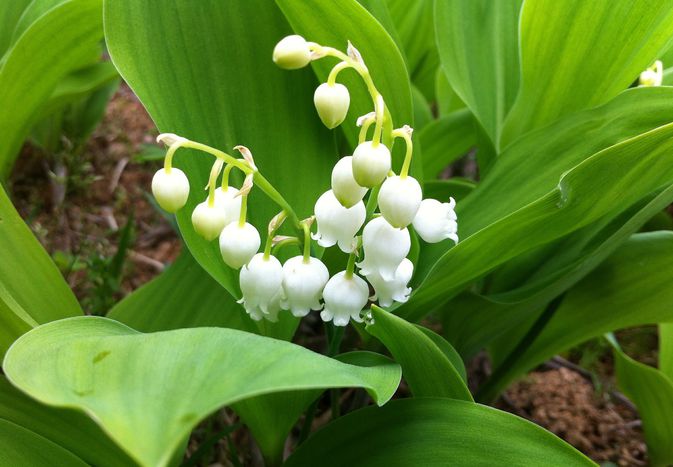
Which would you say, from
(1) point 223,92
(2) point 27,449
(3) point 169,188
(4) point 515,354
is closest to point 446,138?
(4) point 515,354

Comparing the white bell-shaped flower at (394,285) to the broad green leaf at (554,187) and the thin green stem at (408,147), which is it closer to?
the broad green leaf at (554,187)

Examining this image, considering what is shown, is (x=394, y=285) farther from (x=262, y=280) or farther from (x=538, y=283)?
(x=538, y=283)

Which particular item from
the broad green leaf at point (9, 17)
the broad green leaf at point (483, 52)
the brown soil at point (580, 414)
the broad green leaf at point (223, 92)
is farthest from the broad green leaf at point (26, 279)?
the brown soil at point (580, 414)

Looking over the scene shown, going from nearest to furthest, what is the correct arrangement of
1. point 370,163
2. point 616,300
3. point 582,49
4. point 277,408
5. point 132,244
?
point 370,163 → point 277,408 → point 582,49 → point 616,300 → point 132,244

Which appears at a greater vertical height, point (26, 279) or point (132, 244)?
point (26, 279)

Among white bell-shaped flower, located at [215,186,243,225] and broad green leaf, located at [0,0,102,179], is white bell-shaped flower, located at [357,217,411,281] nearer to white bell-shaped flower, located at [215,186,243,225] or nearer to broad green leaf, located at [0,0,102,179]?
white bell-shaped flower, located at [215,186,243,225]

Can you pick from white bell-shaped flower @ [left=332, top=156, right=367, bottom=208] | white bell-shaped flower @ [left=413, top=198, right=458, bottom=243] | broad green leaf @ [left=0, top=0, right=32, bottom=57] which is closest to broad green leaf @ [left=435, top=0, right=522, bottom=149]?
white bell-shaped flower @ [left=413, top=198, right=458, bottom=243]

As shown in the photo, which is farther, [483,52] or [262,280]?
[483,52]
